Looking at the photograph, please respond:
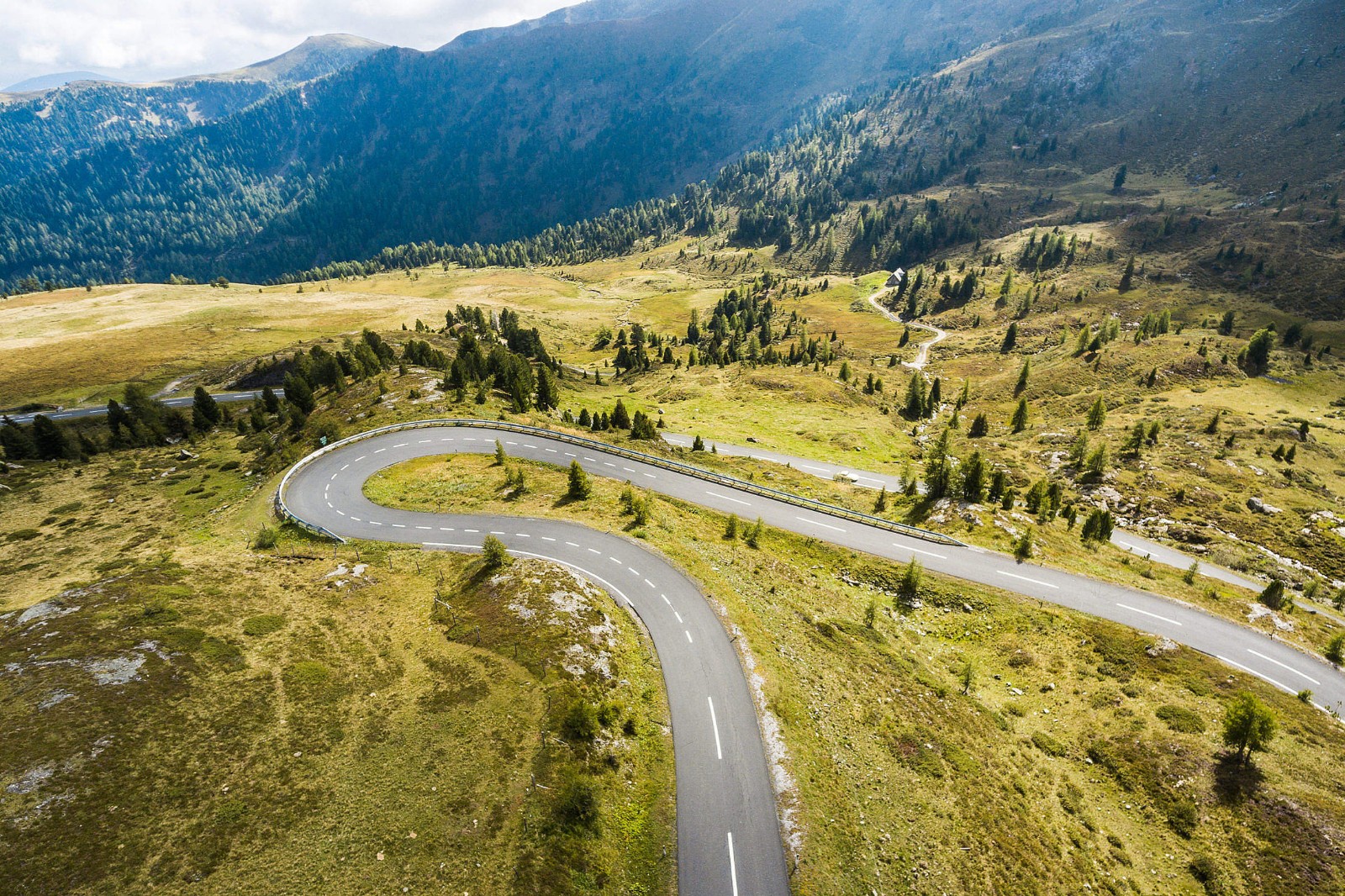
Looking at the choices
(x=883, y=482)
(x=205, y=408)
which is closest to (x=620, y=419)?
(x=883, y=482)

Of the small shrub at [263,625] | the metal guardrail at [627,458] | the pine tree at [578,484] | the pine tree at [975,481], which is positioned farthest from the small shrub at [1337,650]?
the small shrub at [263,625]

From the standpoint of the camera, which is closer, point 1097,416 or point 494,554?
point 494,554

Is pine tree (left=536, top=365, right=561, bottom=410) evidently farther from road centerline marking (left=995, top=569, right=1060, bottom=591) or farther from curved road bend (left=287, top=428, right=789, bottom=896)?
road centerline marking (left=995, top=569, right=1060, bottom=591)

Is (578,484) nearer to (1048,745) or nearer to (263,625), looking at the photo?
(263,625)

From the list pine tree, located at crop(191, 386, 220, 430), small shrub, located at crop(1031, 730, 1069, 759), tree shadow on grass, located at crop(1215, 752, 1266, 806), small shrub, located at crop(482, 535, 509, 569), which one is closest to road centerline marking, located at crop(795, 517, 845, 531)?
small shrub, located at crop(1031, 730, 1069, 759)

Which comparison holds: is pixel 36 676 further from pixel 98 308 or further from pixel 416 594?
pixel 98 308

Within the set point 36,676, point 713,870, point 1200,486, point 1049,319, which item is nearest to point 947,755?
point 713,870
